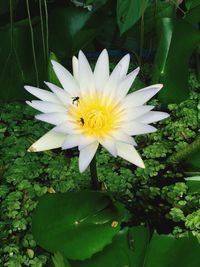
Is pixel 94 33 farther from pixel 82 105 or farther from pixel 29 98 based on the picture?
pixel 82 105

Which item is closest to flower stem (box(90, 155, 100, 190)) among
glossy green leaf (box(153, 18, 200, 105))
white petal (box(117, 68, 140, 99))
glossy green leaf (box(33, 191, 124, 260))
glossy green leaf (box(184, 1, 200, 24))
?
glossy green leaf (box(33, 191, 124, 260))

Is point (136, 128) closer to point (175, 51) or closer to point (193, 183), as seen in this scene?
point (193, 183)

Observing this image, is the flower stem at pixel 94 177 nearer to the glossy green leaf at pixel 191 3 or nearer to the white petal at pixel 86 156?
the white petal at pixel 86 156

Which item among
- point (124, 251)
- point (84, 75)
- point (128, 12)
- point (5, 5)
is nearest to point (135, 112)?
point (84, 75)

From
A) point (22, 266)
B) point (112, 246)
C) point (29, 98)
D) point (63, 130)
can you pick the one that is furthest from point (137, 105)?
point (29, 98)

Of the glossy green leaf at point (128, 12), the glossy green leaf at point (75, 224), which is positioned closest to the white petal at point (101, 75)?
the glossy green leaf at point (75, 224)
